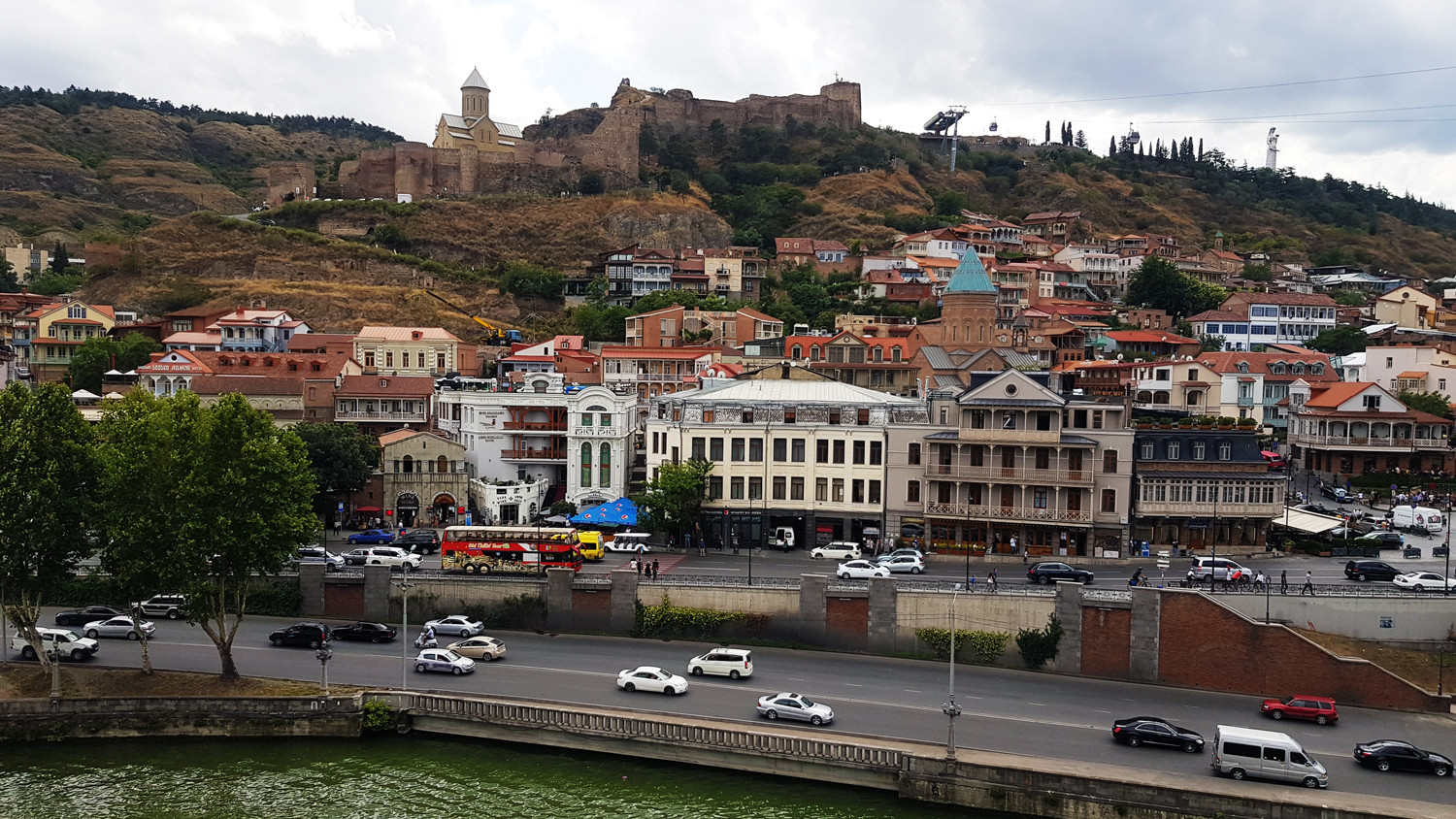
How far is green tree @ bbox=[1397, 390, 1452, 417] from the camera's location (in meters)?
63.7

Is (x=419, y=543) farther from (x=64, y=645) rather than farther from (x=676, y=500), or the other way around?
(x=64, y=645)

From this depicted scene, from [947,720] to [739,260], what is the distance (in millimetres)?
73366

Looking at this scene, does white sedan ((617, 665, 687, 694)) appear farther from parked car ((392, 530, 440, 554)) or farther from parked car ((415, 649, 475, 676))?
parked car ((392, 530, 440, 554))

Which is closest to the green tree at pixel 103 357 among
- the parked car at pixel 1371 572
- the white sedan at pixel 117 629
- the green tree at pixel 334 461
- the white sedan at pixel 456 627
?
the green tree at pixel 334 461

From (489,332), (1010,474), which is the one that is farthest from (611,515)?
(489,332)

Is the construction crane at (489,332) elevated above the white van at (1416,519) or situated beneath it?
elevated above

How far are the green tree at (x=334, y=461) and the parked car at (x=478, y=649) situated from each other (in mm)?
17089

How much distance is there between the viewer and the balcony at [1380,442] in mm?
59906

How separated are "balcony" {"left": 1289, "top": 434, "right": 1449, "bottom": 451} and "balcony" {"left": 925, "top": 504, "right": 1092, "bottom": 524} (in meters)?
23.1

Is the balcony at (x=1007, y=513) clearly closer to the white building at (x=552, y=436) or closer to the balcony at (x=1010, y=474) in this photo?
the balcony at (x=1010, y=474)

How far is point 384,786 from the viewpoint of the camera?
29.9 meters

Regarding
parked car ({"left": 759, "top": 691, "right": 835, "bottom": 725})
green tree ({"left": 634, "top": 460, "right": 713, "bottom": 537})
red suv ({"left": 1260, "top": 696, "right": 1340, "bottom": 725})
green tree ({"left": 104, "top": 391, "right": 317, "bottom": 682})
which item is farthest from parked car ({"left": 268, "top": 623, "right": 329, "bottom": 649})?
red suv ({"left": 1260, "top": 696, "right": 1340, "bottom": 725})

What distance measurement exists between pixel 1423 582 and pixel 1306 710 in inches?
414

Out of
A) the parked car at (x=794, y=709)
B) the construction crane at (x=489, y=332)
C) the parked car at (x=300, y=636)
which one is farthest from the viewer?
the construction crane at (x=489, y=332)
